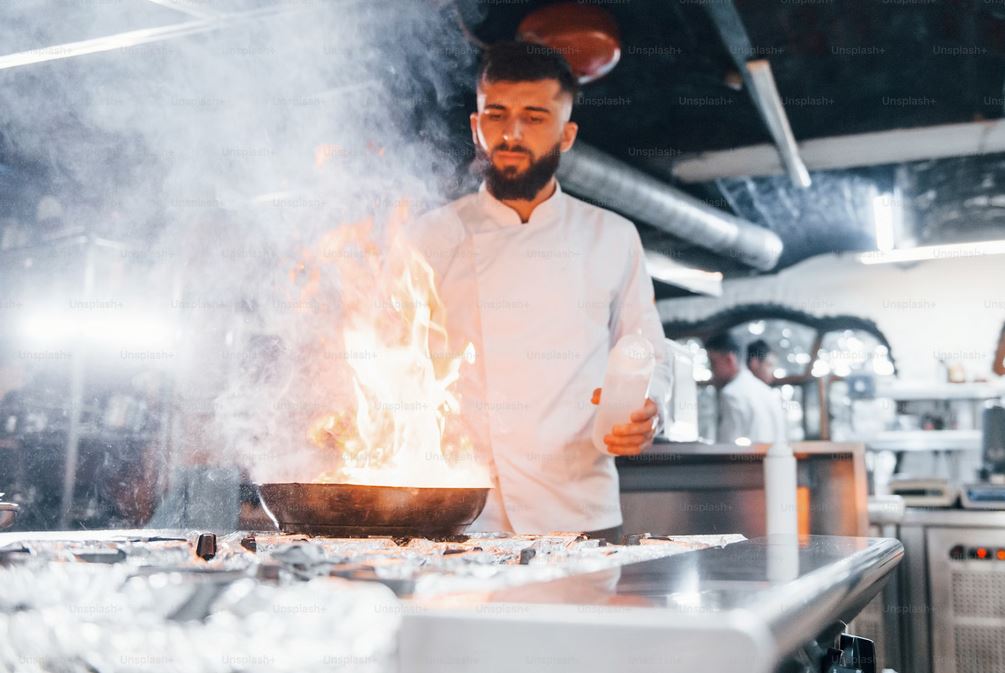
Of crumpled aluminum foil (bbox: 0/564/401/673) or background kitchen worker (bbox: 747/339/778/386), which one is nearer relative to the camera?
crumpled aluminum foil (bbox: 0/564/401/673)

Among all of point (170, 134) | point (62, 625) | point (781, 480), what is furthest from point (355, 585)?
point (170, 134)

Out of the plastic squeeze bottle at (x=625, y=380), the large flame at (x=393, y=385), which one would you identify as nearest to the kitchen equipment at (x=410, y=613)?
the large flame at (x=393, y=385)

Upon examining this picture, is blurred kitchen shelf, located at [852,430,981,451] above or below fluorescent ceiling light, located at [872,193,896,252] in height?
below

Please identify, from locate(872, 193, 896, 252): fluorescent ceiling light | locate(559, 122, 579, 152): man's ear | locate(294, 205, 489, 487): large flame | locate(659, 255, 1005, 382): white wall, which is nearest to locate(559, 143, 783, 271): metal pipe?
locate(872, 193, 896, 252): fluorescent ceiling light

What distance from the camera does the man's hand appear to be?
1697 mm

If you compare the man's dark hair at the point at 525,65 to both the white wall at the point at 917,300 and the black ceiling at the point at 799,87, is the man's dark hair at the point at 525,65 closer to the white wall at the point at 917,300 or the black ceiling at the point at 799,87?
the black ceiling at the point at 799,87

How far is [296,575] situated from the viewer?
1.98 ft

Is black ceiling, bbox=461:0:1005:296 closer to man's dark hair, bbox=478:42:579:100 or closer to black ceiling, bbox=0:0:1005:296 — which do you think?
black ceiling, bbox=0:0:1005:296

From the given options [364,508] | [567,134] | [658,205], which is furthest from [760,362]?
[364,508]

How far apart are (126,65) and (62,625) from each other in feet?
9.25

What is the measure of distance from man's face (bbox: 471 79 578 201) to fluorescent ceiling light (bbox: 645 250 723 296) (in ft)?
21.2

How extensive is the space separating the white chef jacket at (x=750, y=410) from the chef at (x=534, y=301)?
456cm

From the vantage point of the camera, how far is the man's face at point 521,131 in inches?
87.4

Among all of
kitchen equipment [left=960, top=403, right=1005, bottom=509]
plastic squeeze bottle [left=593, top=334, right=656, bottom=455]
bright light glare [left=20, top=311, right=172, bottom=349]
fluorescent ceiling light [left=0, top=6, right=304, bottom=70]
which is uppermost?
fluorescent ceiling light [left=0, top=6, right=304, bottom=70]
